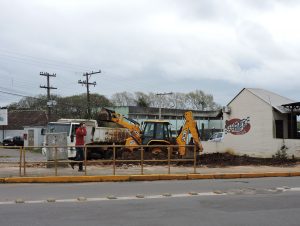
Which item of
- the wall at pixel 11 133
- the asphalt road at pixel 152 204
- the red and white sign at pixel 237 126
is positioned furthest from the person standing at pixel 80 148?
the wall at pixel 11 133

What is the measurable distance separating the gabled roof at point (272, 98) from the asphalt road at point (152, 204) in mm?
12004

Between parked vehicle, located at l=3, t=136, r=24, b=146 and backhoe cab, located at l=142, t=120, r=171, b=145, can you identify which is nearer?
backhoe cab, located at l=142, t=120, r=171, b=145

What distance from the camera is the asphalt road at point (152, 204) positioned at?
340 inches

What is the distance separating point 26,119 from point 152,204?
223 ft

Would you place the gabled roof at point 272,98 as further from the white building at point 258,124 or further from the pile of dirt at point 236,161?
the pile of dirt at point 236,161

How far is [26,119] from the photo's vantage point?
75.4 meters

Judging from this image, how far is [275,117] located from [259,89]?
125 inches

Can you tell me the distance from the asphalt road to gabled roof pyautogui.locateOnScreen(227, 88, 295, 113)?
12.0 m

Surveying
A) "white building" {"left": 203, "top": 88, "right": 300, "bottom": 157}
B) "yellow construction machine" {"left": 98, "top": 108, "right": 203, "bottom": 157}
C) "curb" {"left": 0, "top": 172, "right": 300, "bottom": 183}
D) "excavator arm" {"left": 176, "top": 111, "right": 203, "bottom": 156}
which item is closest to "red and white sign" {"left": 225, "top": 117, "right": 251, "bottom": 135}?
"white building" {"left": 203, "top": 88, "right": 300, "bottom": 157}

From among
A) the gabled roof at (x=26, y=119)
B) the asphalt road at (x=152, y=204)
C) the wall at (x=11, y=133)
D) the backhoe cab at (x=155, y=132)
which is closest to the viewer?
the asphalt road at (x=152, y=204)

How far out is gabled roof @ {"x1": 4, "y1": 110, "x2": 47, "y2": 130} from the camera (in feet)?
241

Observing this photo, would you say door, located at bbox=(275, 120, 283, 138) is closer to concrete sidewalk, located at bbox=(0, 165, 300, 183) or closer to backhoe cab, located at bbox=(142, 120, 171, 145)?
backhoe cab, located at bbox=(142, 120, 171, 145)

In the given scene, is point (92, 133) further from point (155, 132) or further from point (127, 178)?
point (127, 178)

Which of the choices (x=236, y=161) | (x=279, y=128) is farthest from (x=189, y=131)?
(x=279, y=128)
